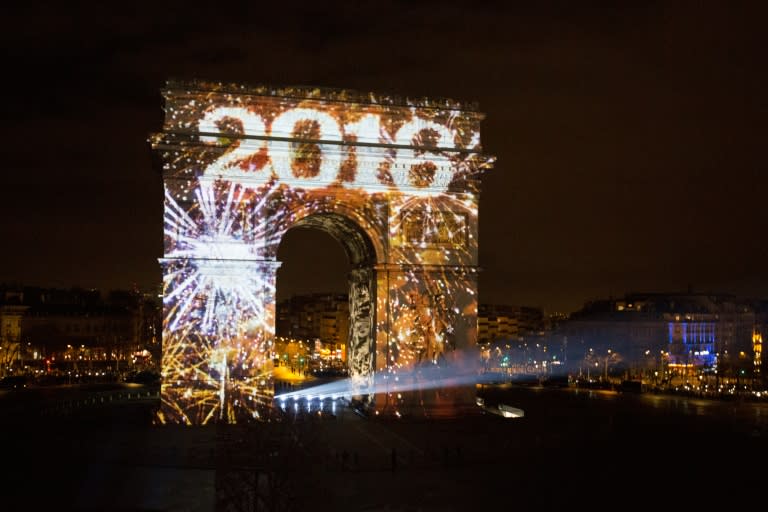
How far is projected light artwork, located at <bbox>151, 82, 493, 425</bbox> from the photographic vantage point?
2547cm

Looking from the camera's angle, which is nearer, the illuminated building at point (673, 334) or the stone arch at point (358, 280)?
the stone arch at point (358, 280)

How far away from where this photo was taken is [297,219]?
26734 millimetres

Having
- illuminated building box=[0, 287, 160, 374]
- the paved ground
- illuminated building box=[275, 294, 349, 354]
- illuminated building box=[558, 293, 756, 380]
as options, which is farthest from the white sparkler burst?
illuminated building box=[275, 294, 349, 354]

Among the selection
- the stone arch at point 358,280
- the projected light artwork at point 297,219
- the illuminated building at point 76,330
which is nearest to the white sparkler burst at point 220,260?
the projected light artwork at point 297,219

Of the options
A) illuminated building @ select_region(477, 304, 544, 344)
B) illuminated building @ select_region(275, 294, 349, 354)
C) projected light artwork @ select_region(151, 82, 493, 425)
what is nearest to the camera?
projected light artwork @ select_region(151, 82, 493, 425)

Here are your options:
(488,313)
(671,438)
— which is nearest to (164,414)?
(671,438)

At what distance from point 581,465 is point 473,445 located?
2.83 metres

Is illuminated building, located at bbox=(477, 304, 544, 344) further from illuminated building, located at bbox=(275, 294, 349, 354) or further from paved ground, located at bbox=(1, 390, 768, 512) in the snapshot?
paved ground, located at bbox=(1, 390, 768, 512)

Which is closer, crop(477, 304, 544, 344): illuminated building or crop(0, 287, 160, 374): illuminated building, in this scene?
crop(0, 287, 160, 374): illuminated building

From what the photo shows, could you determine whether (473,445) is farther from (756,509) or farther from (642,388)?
(642,388)

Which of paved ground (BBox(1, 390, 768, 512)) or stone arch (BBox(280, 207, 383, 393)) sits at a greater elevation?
stone arch (BBox(280, 207, 383, 393))

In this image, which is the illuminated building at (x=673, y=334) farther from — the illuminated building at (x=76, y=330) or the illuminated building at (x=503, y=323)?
the illuminated building at (x=76, y=330)

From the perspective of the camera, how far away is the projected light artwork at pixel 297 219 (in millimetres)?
25469

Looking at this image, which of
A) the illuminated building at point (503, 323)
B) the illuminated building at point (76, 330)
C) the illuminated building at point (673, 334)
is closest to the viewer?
the illuminated building at point (76, 330)
